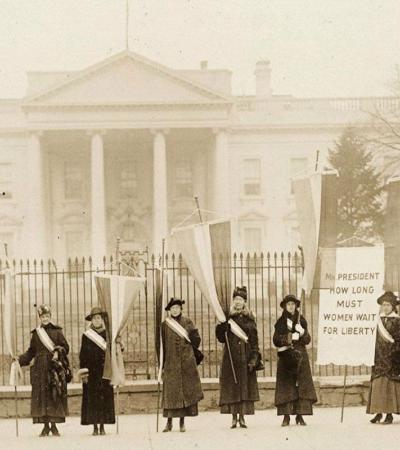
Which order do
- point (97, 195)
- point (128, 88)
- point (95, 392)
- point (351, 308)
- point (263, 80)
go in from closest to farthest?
point (95, 392), point (351, 308), point (97, 195), point (128, 88), point (263, 80)

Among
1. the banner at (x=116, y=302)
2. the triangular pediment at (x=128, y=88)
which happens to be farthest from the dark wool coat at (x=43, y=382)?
the triangular pediment at (x=128, y=88)

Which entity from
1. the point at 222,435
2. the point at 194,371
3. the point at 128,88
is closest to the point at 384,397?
the point at 222,435

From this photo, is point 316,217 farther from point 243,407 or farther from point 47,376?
point 47,376

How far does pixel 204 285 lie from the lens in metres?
11.3

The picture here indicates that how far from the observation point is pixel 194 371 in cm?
1129

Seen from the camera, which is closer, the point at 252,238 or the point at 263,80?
the point at 252,238

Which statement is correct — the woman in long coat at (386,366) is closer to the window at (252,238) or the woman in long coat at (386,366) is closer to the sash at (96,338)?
the sash at (96,338)

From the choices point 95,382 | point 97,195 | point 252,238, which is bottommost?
point 95,382

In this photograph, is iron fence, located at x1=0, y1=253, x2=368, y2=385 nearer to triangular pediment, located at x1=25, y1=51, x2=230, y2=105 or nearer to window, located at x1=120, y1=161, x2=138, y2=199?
triangular pediment, located at x1=25, y1=51, x2=230, y2=105

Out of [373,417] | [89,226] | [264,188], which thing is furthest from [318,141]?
[373,417]

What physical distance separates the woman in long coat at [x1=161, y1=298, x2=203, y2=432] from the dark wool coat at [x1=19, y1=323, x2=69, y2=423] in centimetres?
115

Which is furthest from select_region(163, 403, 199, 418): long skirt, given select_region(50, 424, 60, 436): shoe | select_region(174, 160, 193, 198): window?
select_region(174, 160, 193, 198): window

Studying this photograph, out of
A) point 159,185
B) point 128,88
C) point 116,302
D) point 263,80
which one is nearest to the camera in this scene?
point 116,302

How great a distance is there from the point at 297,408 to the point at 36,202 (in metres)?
35.5
